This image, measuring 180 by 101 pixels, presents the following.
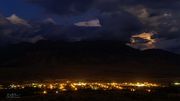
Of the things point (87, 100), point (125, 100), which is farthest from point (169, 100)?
point (87, 100)

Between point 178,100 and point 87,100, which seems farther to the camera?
point 178,100

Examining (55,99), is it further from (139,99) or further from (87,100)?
(139,99)

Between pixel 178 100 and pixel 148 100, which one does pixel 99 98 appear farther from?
pixel 178 100

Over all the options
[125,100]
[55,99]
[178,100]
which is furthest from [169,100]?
[55,99]

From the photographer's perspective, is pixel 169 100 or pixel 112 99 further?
pixel 169 100

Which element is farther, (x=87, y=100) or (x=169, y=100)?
(x=169, y=100)

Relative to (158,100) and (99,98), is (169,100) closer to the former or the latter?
(158,100)

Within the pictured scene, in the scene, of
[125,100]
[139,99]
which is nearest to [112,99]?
[125,100]
